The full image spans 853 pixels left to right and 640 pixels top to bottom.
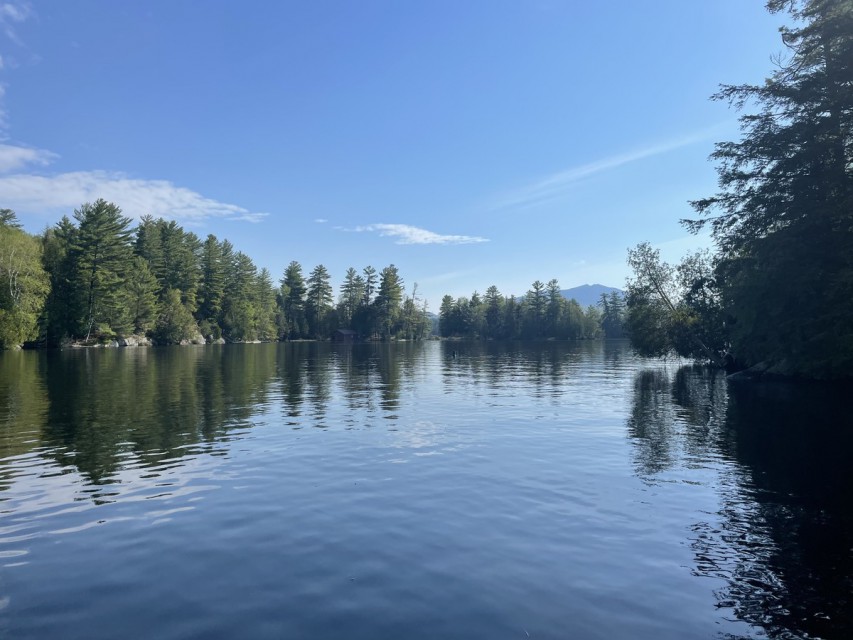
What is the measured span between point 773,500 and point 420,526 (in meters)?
A: 8.47

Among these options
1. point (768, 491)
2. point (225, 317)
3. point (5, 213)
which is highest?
point (5, 213)

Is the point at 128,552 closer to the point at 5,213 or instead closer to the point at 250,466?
the point at 250,466

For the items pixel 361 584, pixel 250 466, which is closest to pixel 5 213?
pixel 250 466

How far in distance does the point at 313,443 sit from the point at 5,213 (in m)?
99.5

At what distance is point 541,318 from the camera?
7318 inches

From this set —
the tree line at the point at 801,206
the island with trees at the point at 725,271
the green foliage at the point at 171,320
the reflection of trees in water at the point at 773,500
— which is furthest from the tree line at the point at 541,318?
the reflection of trees in water at the point at 773,500

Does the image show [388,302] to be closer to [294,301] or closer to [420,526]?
[294,301]

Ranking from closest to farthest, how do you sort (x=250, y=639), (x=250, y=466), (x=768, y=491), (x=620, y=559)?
1. (x=250, y=639)
2. (x=620, y=559)
3. (x=768, y=491)
4. (x=250, y=466)

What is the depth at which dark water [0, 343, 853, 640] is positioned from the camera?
7.18m

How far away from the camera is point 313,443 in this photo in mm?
18234

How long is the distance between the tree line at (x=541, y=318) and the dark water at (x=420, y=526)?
161 metres

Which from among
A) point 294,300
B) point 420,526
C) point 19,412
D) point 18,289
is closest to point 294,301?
point 294,300

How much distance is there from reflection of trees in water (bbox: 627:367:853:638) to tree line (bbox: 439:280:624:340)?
15352 centimetres

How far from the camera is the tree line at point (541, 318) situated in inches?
7121
